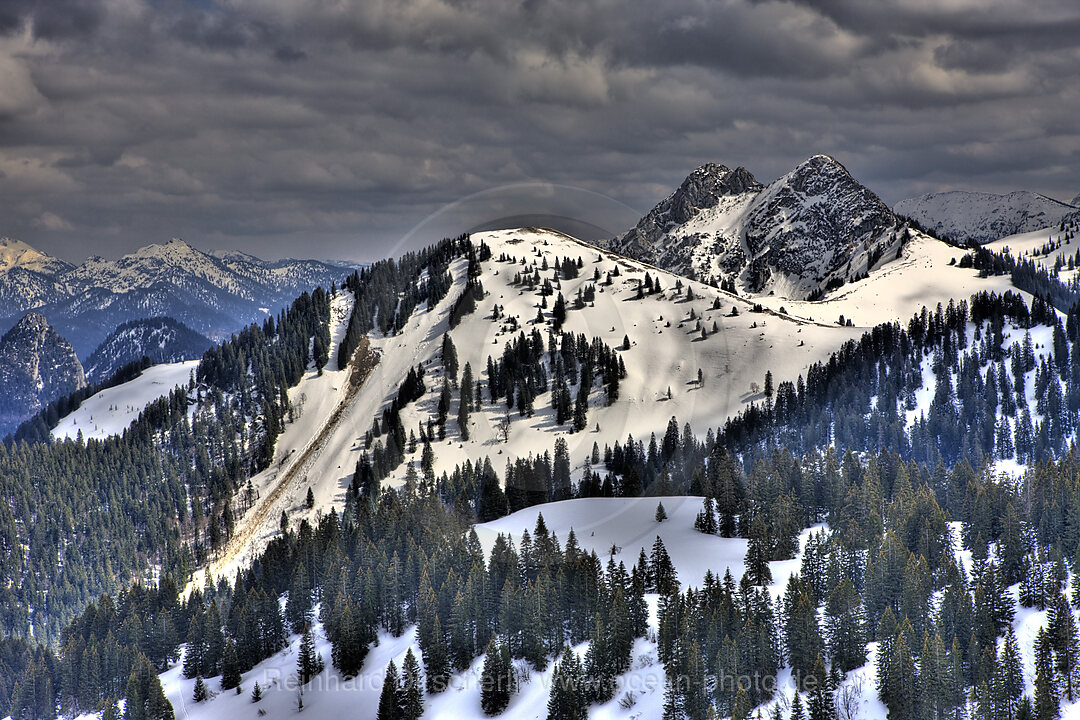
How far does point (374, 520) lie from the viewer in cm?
15962

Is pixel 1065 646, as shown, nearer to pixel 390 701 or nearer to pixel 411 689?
pixel 411 689

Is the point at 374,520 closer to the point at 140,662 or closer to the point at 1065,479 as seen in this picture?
the point at 140,662

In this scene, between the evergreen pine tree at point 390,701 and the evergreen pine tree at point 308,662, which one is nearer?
the evergreen pine tree at point 390,701

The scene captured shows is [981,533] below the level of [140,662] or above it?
above

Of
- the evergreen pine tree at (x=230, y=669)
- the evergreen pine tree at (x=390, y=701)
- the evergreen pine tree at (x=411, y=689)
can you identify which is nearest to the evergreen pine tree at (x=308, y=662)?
the evergreen pine tree at (x=230, y=669)

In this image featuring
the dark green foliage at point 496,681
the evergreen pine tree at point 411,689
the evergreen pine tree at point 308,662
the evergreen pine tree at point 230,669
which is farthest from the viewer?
the evergreen pine tree at point 230,669

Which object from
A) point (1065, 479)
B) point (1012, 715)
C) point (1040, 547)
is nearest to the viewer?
point (1012, 715)

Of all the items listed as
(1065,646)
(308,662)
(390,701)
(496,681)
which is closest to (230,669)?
(308,662)

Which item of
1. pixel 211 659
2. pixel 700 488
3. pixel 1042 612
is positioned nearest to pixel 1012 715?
pixel 1042 612

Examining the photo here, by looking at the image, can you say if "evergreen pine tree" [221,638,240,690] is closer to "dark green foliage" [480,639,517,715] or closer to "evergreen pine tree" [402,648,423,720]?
"evergreen pine tree" [402,648,423,720]

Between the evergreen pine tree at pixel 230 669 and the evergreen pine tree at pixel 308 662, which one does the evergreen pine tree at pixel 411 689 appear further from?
the evergreen pine tree at pixel 230 669

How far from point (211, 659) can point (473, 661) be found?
166ft

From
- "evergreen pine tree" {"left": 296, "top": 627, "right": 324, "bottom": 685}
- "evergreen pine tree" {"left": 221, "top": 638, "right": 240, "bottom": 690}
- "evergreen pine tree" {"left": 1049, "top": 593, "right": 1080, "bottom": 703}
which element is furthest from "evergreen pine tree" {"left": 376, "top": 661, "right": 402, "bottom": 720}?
"evergreen pine tree" {"left": 1049, "top": 593, "right": 1080, "bottom": 703}

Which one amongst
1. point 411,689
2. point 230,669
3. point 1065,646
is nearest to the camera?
point 1065,646
